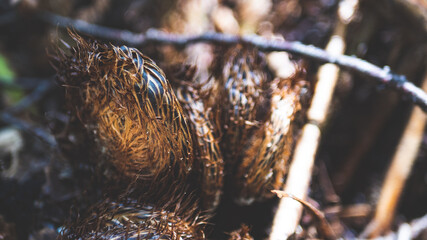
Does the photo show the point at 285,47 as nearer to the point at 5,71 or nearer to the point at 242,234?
the point at 242,234

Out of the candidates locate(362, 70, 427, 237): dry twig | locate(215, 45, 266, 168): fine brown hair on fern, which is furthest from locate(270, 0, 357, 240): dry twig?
locate(362, 70, 427, 237): dry twig

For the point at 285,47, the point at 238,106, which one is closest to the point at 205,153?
the point at 238,106

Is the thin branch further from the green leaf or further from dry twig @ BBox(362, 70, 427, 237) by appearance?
the green leaf

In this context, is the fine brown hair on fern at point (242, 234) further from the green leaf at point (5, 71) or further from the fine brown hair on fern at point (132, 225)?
the green leaf at point (5, 71)

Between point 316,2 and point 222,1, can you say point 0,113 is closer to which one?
point 222,1

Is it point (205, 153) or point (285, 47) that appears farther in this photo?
point (285, 47)

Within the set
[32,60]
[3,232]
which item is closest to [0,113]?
[32,60]

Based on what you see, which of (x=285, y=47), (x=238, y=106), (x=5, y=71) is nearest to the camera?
(x=238, y=106)
